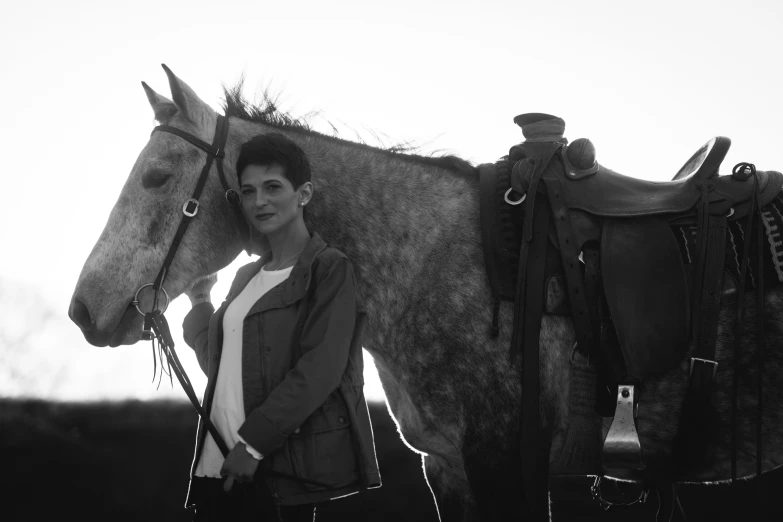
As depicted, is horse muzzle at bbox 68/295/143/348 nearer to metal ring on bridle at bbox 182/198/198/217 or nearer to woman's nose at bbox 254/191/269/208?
metal ring on bridle at bbox 182/198/198/217

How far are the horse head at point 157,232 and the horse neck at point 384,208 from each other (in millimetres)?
223

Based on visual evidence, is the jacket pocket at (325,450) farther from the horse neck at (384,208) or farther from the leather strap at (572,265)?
the leather strap at (572,265)

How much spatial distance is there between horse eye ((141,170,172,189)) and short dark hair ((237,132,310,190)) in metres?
0.53

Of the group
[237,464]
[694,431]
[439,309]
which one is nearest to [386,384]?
[439,309]

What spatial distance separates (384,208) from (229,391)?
3.65 feet

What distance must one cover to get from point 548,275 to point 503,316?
0.82 ft

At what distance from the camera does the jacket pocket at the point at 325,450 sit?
1.89 metres

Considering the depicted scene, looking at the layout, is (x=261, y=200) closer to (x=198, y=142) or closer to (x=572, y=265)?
(x=198, y=142)

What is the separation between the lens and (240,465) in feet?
5.94

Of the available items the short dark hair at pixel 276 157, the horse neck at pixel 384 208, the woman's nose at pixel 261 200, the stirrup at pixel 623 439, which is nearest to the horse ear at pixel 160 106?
the horse neck at pixel 384 208

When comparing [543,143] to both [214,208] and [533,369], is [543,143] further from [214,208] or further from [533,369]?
[214,208]

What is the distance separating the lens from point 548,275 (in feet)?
8.01

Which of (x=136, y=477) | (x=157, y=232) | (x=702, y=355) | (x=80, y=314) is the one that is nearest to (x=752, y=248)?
(x=702, y=355)

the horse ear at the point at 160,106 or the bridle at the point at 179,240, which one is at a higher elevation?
the horse ear at the point at 160,106
